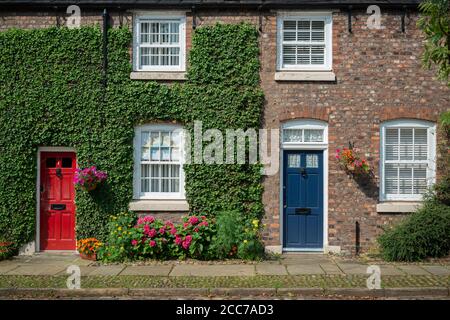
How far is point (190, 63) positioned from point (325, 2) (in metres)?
3.74

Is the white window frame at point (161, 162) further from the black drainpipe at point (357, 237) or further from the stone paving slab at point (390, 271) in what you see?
the stone paving slab at point (390, 271)

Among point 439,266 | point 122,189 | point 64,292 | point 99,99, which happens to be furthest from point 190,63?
point 439,266

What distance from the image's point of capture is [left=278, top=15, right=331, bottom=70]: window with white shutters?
518 inches

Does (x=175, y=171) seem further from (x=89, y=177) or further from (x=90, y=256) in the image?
(x=90, y=256)

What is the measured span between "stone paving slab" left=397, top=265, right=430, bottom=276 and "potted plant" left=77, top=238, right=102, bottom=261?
23.6 ft

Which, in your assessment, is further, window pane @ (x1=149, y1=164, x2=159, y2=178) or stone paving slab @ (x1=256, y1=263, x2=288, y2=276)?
window pane @ (x1=149, y1=164, x2=159, y2=178)

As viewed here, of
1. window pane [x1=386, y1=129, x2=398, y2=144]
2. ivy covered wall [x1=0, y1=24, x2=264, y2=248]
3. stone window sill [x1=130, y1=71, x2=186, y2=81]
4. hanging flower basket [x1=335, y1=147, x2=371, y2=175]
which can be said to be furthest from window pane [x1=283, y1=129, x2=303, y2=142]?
stone window sill [x1=130, y1=71, x2=186, y2=81]

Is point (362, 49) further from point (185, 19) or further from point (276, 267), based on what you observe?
point (276, 267)

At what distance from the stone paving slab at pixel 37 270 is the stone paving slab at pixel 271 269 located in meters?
4.37

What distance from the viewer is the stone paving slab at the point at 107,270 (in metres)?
10.8

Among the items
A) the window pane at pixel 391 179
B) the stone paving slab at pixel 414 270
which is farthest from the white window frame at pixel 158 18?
the stone paving slab at pixel 414 270

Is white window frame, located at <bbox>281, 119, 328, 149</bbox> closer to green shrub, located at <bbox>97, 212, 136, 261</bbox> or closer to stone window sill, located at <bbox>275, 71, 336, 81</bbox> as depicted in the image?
stone window sill, located at <bbox>275, 71, 336, 81</bbox>
